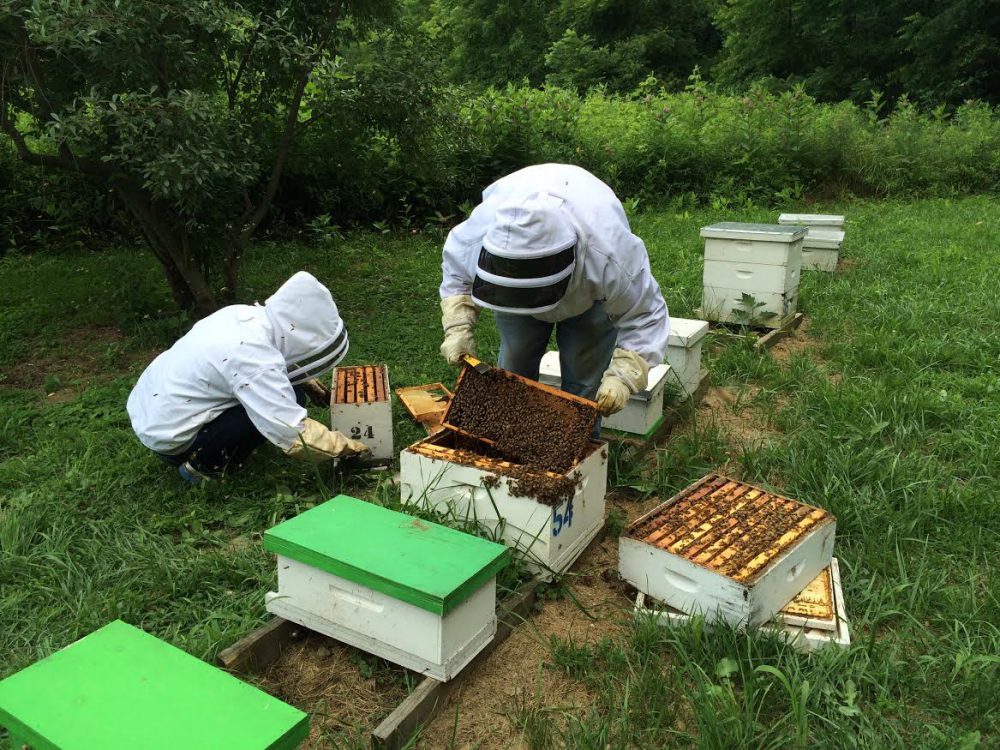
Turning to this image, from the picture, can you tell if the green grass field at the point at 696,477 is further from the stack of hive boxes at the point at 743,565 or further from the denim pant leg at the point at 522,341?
the denim pant leg at the point at 522,341

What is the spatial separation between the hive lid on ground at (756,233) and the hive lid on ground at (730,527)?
8.50 ft

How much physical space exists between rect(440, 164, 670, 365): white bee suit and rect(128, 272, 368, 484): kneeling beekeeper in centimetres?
70

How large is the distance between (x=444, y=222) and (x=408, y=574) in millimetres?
7843

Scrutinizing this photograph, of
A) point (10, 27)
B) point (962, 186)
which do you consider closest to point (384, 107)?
point (10, 27)

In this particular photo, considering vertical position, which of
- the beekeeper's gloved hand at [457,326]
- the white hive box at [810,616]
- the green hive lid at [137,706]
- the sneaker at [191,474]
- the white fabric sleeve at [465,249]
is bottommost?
the sneaker at [191,474]

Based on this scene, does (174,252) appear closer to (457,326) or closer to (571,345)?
(457,326)

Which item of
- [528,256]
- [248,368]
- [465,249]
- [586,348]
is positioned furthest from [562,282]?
[248,368]

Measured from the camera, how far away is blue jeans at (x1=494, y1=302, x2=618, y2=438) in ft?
11.1

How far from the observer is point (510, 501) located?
2656 mm

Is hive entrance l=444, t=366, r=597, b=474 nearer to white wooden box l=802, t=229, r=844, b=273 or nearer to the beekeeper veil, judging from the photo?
the beekeeper veil

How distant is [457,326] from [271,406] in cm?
84

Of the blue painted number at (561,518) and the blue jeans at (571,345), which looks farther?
the blue jeans at (571,345)

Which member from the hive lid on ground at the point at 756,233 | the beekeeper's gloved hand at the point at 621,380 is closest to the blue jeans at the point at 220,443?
the beekeeper's gloved hand at the point at 621,380

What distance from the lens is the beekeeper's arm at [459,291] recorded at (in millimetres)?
3155
